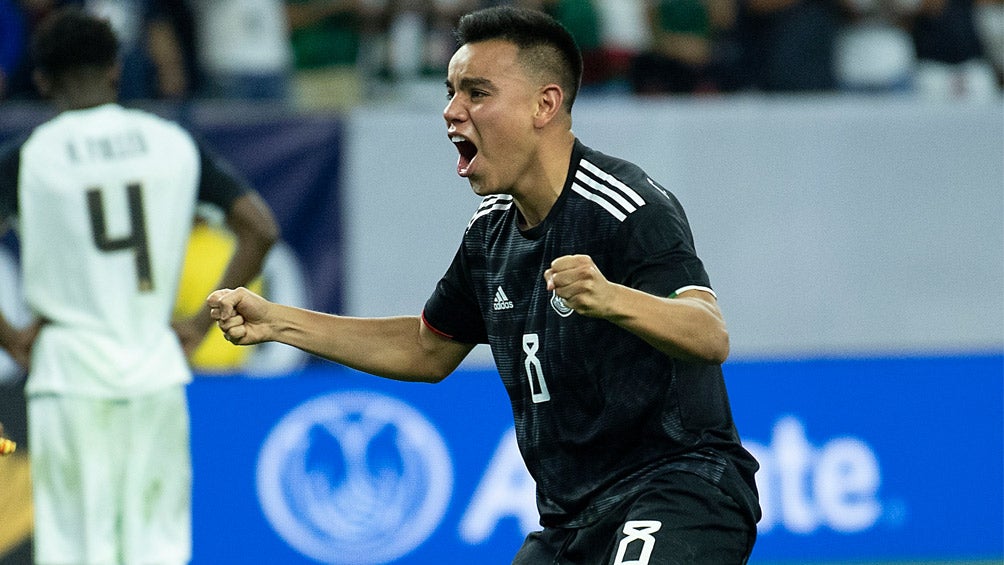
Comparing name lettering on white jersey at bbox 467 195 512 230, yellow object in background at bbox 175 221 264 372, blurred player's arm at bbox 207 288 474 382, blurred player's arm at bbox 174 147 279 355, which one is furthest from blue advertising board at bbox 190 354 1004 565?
name lettering on white jersey at bbox 467 195 512 230

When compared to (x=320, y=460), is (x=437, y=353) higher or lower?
higher

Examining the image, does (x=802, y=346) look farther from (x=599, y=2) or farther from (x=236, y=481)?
(x=236, y=481)

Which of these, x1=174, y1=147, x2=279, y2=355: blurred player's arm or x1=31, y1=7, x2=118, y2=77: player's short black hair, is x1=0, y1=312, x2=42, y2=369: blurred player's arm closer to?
x1=174, y1=147, x2=279, y2=355: blurred player's arm

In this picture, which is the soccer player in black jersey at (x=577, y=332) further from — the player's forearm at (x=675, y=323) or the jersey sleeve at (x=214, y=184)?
the jersey sleeve at (x=214, y=184)

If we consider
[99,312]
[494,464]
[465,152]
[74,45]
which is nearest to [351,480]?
[494,464]

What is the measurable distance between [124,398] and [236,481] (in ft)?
9.05

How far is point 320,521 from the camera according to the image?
28.9ft

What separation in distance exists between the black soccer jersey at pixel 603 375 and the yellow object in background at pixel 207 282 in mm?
5684

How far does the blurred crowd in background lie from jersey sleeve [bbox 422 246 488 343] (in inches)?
229

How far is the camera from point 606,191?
430cm

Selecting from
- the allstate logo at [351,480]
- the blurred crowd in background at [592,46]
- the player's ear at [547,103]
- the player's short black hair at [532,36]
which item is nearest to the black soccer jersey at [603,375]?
the player's ear at [547,103]

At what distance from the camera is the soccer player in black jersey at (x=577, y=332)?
414 cm

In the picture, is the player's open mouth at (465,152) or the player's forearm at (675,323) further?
the player's open mouth at (465,152)

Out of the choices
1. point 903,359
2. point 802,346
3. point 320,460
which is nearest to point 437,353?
point 320,460
